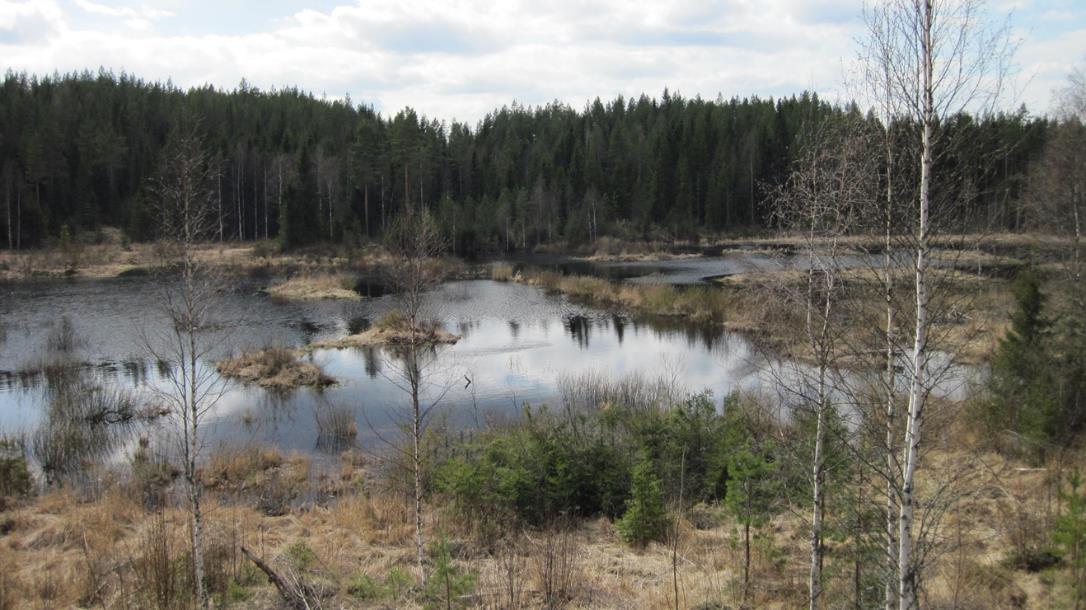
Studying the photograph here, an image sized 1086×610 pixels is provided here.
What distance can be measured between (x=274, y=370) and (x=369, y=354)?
15.7 ft

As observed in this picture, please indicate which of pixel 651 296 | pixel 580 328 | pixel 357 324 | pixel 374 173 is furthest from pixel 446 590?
pixel 374 173

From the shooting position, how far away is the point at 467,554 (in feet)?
37.4

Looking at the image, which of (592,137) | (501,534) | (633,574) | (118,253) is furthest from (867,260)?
(592,137)

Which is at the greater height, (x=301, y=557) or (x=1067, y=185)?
(x=1067, y=185)

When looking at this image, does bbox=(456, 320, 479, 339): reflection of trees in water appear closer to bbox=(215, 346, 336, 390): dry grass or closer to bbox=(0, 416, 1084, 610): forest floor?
bbox=(215, 346, 336, 390): dry grass

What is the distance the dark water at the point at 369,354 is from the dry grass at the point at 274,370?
2.23ft

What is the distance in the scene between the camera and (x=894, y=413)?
6293mm

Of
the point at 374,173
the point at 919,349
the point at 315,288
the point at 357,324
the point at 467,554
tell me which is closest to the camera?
the point at 919,349

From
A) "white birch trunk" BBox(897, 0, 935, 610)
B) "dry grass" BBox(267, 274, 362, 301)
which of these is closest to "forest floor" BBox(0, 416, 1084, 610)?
"white birch trunk" BBox(897, 0, 935, 610)

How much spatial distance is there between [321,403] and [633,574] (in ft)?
51.6

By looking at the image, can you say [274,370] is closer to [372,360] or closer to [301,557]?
[372,360]

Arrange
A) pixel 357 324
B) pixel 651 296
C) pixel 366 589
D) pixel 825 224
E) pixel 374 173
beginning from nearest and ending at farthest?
1. pixel 825 224
2. pixel 366 589
3. pixel 357 324
4. pixel 651 296
5. pixel 374 173

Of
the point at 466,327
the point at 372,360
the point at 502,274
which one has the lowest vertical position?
the point at 372,360

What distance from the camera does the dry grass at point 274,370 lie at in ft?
85.2
